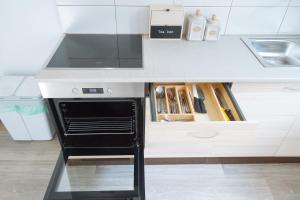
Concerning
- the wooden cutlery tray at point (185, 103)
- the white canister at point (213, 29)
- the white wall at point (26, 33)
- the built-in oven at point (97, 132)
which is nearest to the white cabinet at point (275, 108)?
the wooden cutlery tray at point (185, 103)

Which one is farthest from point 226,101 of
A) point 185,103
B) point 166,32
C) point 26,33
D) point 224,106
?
point 26,33

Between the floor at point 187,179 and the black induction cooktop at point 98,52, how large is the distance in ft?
3.02

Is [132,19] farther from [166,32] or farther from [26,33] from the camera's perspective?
[26,33]

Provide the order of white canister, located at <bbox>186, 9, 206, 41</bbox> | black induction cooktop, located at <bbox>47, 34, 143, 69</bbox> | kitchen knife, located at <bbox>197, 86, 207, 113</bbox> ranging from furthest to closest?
white canister, located at <bbox>186, 9, 206, 41</bbox> → kitchen knife, located at <bbox>197, 86, 207, 113</bbox> → black induction cooktop, located at <bbox>47, 34, 143, 69</bbox>

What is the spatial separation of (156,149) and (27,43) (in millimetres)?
1315

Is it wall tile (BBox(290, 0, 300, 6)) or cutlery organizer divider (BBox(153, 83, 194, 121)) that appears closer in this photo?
cutlery organizer divider (BBox(153, 83, 194, 121))

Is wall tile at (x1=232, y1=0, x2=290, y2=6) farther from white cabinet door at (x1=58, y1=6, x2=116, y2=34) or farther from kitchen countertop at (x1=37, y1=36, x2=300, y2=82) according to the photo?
white cabinet door at (x1=58, y1=6, x2=116, y2=34)

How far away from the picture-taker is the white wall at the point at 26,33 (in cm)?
156

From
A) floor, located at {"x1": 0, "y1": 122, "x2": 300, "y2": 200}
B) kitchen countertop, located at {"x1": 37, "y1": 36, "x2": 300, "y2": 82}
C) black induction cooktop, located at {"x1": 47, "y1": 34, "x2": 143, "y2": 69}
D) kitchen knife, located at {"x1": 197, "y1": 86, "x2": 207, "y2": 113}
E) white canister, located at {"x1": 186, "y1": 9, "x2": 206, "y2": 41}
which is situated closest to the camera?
kitchen countertop, located at {"x1": 37, "y1": 36, "x2": 300, "y2": 82}

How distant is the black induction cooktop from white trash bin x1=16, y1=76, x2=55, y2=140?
503mm

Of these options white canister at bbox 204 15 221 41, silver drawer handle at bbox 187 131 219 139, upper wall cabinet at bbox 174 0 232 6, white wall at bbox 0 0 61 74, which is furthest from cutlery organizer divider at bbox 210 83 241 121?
white wall at bbox 0 0 61 74

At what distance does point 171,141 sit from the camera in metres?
1.32

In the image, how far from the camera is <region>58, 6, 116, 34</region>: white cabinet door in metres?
1.50

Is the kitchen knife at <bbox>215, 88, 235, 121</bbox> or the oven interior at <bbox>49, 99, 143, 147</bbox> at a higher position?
the kitchen knife at <bbox>215, 88, 235, 121</bbox>
